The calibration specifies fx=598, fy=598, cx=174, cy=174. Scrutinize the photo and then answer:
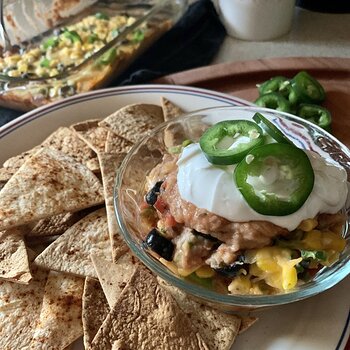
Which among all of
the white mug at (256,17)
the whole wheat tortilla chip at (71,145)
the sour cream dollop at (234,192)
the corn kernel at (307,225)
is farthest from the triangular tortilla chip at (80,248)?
the white mug at (256,17)

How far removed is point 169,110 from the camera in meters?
2.33

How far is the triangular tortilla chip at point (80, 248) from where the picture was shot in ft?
5.88

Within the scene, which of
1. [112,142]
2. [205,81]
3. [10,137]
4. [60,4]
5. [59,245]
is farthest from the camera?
[60,4]

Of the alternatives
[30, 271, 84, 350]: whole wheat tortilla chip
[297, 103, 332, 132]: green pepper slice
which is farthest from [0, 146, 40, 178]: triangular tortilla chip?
[297, 103, 332, 132]: green pepper slice

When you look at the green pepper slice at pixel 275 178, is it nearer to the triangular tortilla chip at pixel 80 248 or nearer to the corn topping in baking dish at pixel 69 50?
the triangular tortilla chip at pixel 80 248

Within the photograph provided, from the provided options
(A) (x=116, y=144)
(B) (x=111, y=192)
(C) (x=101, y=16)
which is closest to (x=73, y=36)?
(C) (x=101, y=16)

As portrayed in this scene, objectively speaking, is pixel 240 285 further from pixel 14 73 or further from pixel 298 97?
pixel 14 73

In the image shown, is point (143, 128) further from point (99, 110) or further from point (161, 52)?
point (161, 52)

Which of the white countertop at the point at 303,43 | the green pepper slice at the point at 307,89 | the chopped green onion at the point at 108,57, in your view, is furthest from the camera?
the white countertop at the point at 303,43

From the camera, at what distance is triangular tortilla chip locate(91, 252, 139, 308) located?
5.57ft

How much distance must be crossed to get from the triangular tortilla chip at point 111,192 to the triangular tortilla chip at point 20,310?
0.78ft

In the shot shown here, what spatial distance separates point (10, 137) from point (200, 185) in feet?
3.39

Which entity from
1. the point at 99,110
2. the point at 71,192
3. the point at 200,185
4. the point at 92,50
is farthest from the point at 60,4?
the point at 200,185

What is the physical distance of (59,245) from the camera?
6.08 feet
